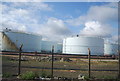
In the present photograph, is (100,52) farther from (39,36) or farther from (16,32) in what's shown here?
(16,32)

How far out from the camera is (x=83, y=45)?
44.0 m

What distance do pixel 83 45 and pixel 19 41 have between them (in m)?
18.5

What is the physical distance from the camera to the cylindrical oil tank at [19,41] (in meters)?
42.0

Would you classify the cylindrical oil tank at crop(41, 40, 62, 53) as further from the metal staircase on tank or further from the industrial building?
the metal staircase on tank

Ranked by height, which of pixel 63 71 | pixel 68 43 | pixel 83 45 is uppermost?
pixel 68 43

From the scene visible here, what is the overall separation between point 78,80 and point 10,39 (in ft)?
132

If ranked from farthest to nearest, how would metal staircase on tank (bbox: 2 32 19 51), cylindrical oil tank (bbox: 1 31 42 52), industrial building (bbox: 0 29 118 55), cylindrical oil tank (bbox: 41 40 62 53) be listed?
cylindrical oil tank (bbox: 41 40 62 53) < cylindrical oil tank (bbox: 1 31 42 52) < metal staircase on tank (bbox: 2 32 19 51) < industrial building (bbox: 0 29 118 55)

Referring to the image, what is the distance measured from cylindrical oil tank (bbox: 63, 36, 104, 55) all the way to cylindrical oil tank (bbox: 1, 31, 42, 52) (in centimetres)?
1047

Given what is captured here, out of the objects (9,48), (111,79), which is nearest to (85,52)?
(9,48)

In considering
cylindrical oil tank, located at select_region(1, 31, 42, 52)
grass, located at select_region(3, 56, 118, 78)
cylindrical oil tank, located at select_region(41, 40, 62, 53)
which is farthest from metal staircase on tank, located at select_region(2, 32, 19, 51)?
grass, located at select_region(3, 56, 118, 78)

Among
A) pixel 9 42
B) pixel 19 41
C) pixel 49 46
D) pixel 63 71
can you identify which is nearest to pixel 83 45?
pixel 19 41

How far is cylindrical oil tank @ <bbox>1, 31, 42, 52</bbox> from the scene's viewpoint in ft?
138

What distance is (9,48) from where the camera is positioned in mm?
41250

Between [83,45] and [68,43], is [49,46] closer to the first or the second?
[68,43]
